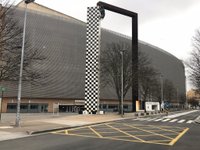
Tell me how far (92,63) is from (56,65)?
28.8 meters

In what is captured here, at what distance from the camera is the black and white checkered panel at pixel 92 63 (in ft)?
167

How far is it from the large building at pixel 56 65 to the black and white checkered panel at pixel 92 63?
20067mm

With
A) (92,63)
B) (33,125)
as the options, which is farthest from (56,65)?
(33,125)

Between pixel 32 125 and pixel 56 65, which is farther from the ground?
pixel 56 65


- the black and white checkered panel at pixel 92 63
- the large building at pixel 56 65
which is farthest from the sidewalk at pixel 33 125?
the large building at pixel 56 65

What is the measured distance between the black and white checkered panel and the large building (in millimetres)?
20067

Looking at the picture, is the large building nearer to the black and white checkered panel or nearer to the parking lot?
the black and white checkered panel

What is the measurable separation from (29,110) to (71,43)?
25.3 m

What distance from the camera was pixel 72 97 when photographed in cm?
8188

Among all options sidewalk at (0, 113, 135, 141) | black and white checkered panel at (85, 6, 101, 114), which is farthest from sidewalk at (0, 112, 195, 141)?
black and white checkered panel at (85, 6, 101, 114)

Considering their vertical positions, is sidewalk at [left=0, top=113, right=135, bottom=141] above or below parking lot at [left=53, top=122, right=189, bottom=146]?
above

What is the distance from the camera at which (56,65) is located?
78438 mm

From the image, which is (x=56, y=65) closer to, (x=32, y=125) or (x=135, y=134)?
(x=32, y=125)

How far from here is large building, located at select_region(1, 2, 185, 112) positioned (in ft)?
235
